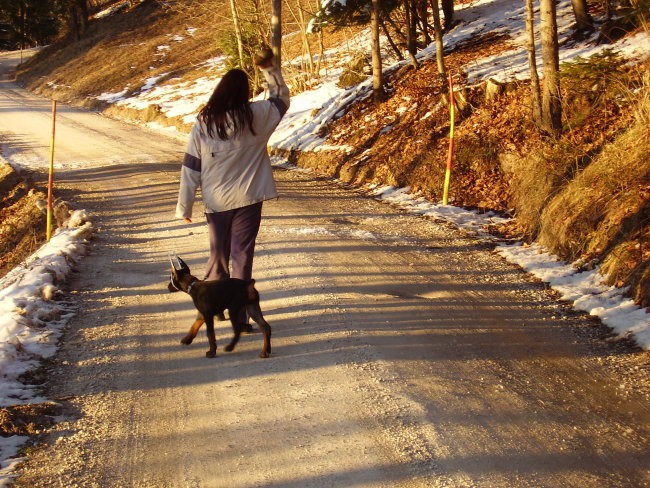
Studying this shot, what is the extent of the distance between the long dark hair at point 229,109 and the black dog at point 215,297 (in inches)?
42.7

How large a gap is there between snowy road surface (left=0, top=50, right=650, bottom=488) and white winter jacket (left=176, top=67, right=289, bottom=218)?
1.26 metres

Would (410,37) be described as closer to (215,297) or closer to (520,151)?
(520,151)

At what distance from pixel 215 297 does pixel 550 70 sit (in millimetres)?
7769

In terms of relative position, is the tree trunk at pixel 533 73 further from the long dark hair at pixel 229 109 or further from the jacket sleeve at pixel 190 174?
the jacket sleeve at pixel 190 174

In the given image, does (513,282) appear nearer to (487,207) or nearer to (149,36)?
(487,207)

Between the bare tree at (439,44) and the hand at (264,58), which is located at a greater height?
the hand at (264,58)

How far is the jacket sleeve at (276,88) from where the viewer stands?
5.75 meters

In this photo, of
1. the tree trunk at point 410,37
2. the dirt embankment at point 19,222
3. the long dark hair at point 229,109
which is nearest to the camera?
the long dark hair at point 229,109

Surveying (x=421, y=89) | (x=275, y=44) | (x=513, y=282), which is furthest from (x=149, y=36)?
(x=513, y=282)

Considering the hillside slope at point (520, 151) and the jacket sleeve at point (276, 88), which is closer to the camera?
the jacket sleeve at point (276, 88)

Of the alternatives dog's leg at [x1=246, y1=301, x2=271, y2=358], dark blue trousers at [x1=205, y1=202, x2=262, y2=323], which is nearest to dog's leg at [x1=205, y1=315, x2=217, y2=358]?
dog's leg at [x1=246, y1=301, x2=271, y2=358]

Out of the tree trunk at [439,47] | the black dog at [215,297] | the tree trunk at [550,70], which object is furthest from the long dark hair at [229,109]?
the tree trunk at [439,47]

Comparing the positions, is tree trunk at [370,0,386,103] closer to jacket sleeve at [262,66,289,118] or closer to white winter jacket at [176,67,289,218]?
jacket sleeve at [262,66,289,118]

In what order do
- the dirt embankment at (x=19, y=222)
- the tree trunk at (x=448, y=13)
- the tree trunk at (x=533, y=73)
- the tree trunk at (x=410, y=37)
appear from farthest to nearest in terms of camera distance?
the tree trunk at (x=448, y=13) < the tree trunk at (x=410, y=37) < the dirt embankment at (x=19, y=222) < the tree trunk at (x=533, y=73)
